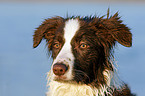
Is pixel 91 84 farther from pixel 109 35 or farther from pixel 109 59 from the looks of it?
pixel 109 35

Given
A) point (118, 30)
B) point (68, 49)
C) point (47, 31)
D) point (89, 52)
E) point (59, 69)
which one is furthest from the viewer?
point (47, 31)

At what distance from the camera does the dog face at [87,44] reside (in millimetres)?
6621

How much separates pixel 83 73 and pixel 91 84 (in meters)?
0.43

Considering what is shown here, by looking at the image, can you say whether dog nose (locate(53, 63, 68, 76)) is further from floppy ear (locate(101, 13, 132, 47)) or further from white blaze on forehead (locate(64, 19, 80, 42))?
floppy ear (locate(101, 13, 132, 47))

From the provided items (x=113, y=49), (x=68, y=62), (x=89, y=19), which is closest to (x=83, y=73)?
(x=68, y=62)

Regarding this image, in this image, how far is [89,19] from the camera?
750 centimetres

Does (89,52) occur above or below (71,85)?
above

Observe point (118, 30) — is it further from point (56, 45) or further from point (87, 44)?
point (56, 45)

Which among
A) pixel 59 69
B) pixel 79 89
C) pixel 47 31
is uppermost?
pixel 47 31

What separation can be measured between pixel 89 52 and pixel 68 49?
583 millimetres

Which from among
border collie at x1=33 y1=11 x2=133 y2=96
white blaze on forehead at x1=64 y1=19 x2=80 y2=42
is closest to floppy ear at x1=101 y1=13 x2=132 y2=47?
border collie at x1=33 y1=11 x2=133 y2=96

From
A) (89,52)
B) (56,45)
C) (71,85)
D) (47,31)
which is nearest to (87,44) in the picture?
(89,52)

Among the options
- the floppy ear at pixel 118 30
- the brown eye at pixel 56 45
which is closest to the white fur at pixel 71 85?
the brown eye at pixel 56 45

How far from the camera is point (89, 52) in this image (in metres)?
6.89
